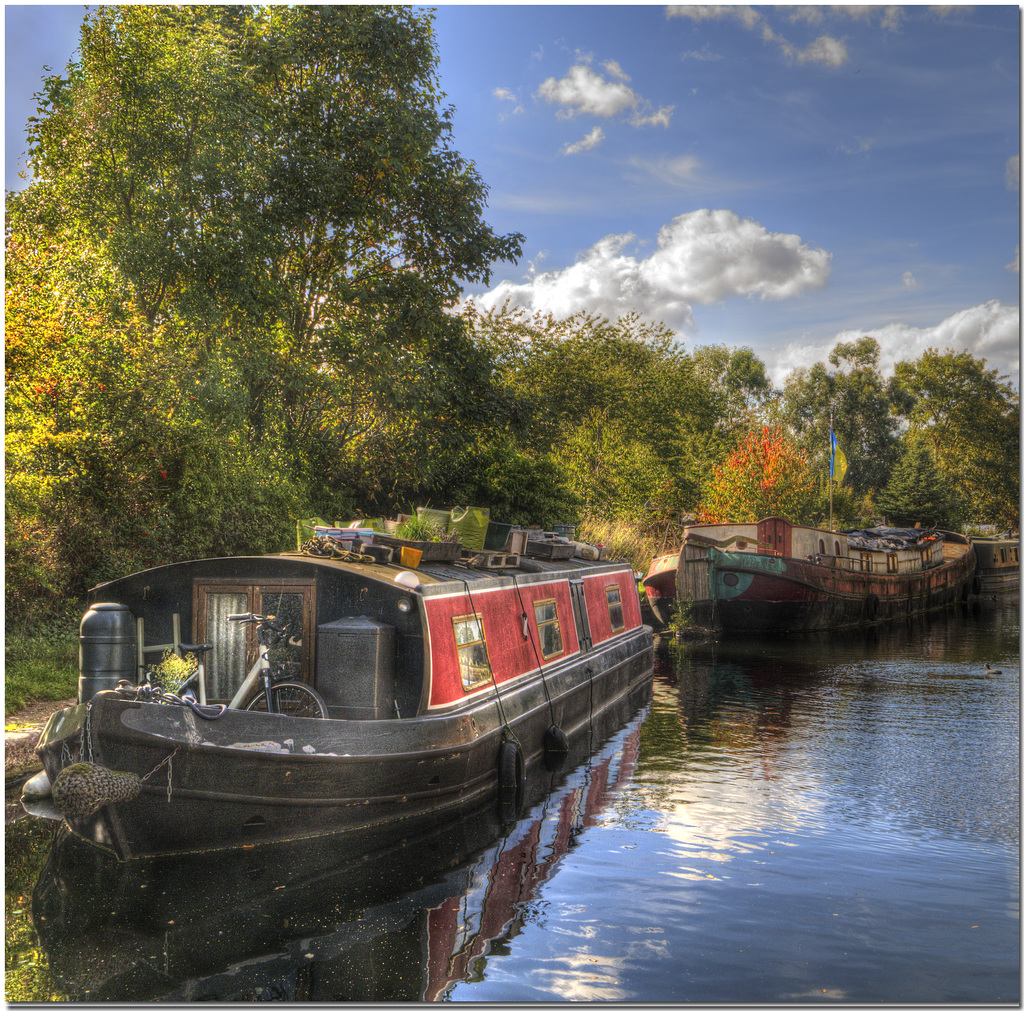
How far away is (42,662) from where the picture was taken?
10.3 m

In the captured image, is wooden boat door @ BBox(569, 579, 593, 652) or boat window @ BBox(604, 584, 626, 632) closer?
wooden boat door @ BBox(569, 579, 593, 652)

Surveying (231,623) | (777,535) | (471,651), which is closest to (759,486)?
(777,535)

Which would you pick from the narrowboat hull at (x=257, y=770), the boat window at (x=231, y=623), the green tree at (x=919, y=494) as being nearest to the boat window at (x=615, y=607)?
the narrowboat hull at (x=257, y=770)

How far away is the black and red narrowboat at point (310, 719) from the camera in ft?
18.3

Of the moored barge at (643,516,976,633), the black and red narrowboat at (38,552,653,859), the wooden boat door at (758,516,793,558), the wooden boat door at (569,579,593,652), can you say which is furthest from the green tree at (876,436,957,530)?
the black and red narrowboat at (38,552,653,859)

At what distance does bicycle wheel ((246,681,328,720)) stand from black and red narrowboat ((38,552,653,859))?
0.44 feet

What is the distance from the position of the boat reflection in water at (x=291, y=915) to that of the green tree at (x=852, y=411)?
43882 millimetres

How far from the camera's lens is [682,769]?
9.42 meters

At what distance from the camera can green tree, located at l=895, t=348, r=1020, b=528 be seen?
12586 mm

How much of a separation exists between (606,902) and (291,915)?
6.82 ft

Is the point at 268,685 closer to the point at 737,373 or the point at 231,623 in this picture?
the point at 231,623

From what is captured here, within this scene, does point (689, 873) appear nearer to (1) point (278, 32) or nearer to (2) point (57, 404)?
(2) point (57, 404)

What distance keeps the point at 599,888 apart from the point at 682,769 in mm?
3577

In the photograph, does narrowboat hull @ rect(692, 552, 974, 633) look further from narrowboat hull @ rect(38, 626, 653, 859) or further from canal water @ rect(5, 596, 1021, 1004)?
narrowboat hull @ rect(38, 626, 653, 859)
